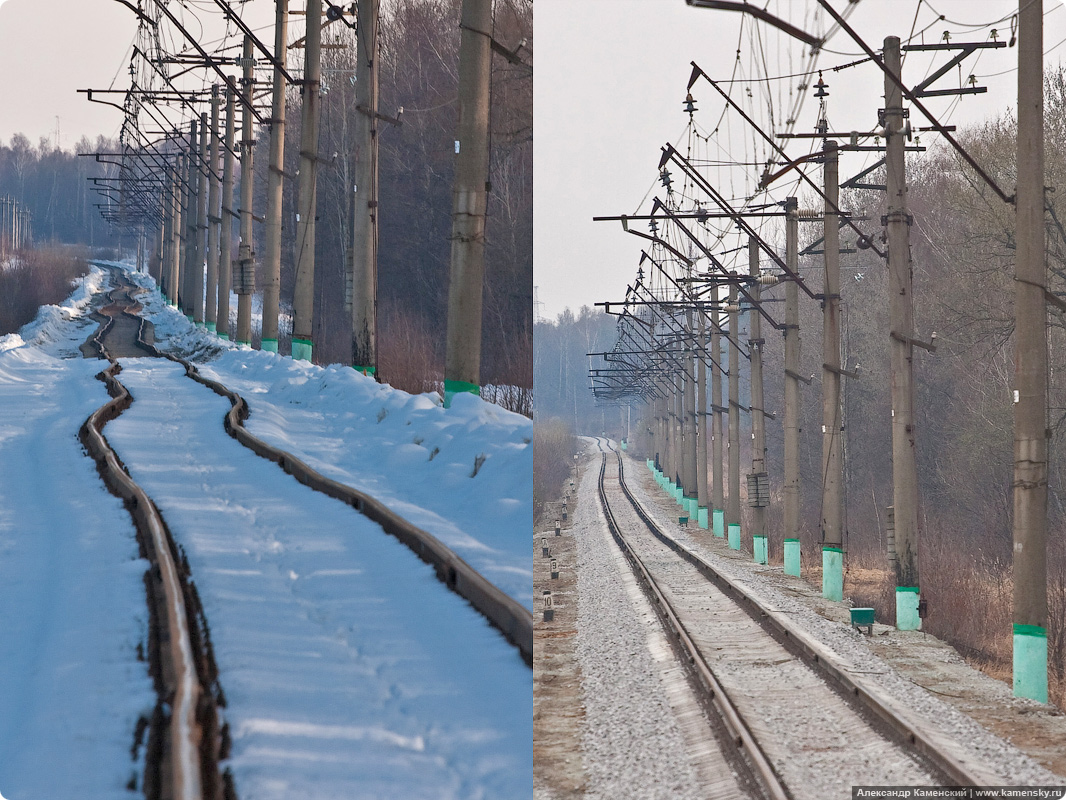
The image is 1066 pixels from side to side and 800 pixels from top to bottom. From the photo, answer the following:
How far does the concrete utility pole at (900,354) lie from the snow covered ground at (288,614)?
689cm

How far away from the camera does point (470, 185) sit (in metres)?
12.0

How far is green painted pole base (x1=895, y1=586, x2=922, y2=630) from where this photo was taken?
14414mm

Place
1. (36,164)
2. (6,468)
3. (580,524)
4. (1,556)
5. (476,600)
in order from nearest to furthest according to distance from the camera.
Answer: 1. (476,600)
2. (1,556)
3. (6,468)
4. (580,524)
5. (36,164)

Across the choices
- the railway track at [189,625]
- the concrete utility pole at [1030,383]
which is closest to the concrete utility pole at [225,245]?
the railway track at [189,625]

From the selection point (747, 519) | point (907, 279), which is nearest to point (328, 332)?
point (747, 519)

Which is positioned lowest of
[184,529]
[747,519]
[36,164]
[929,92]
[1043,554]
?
[747,519]

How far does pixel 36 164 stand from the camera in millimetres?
137750

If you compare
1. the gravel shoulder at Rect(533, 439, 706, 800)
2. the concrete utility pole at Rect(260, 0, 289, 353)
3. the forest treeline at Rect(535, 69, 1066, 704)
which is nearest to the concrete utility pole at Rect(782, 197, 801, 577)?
the forest treeline at Rect(535, 69, 1066, 704)

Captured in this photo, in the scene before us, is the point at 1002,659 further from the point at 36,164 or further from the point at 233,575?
the point at 36,164

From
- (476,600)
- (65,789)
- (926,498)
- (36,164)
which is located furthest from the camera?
(36,164)

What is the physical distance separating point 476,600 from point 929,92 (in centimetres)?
1213

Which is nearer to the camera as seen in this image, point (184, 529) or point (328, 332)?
point (184, 529)

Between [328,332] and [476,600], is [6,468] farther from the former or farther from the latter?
[328,332]

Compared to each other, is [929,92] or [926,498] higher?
[929,92]
